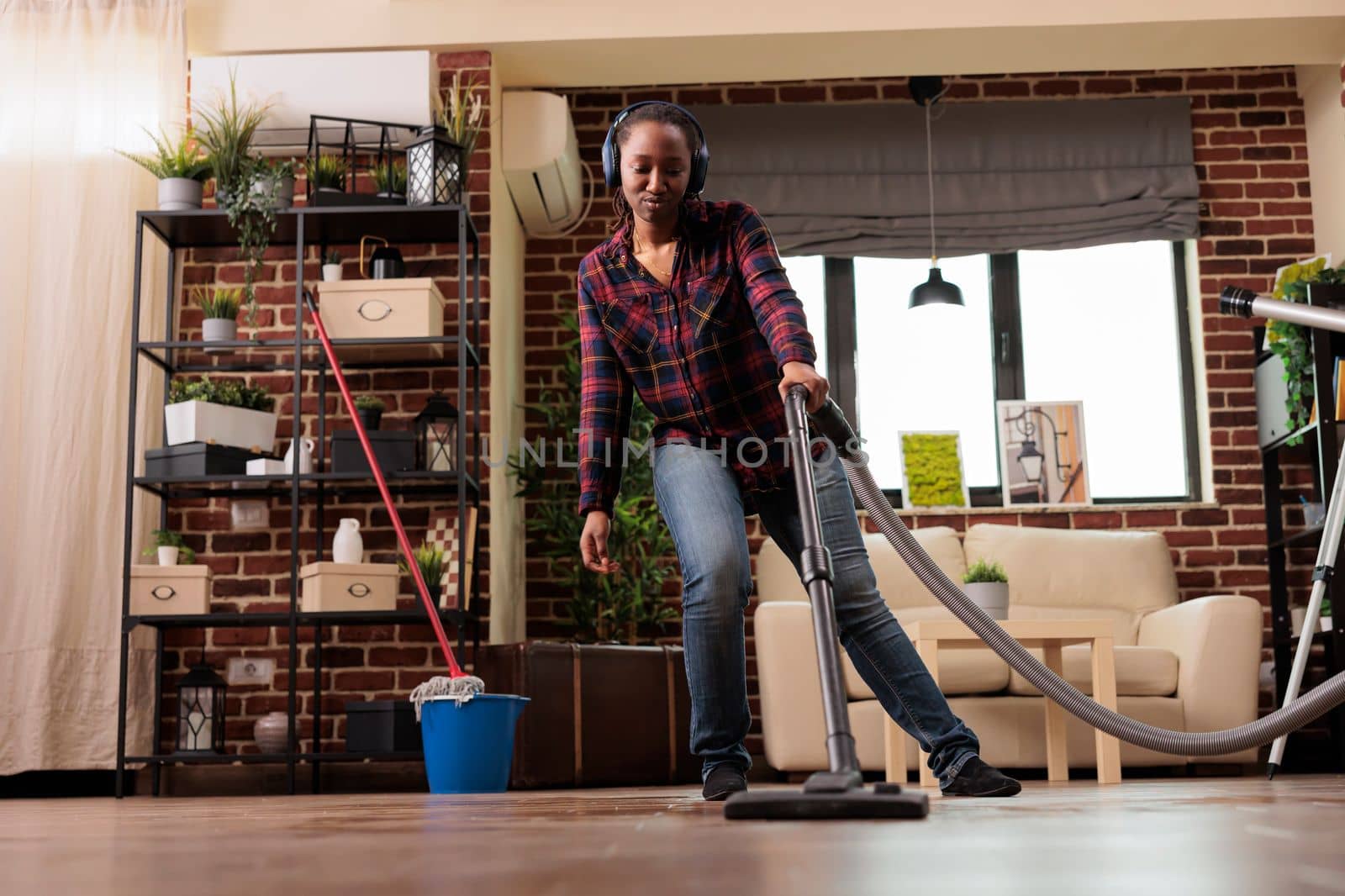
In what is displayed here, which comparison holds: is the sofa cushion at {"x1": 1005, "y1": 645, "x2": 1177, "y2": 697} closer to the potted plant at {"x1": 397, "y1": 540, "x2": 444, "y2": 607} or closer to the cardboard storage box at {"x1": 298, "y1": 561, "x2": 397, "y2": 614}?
the potted plant at {"x1": 397, "y1": 540, "x2": 444, "y2": 607}

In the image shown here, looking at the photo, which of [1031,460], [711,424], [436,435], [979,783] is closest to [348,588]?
[436,435]

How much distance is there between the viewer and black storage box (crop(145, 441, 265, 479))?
13.4ft

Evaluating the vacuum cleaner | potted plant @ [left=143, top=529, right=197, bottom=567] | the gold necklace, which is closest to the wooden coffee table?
the vacuum cleaner

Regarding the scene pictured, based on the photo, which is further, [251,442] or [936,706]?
[251,442]

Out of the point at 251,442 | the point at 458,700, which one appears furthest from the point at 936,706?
the point at 251,442

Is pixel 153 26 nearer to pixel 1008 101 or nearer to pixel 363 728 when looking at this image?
pixel 363 728

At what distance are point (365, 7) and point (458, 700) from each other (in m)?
2.50

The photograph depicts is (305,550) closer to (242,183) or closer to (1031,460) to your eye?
(242,183)

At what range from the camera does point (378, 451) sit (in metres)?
4.20

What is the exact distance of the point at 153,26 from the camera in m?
4.60

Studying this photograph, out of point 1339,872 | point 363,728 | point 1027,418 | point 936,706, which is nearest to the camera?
point 1339,872

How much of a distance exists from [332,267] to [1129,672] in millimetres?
2817

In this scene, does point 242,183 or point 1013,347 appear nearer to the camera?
point 242,183

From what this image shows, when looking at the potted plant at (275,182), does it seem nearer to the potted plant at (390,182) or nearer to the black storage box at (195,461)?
the potted plant at (390,182)
